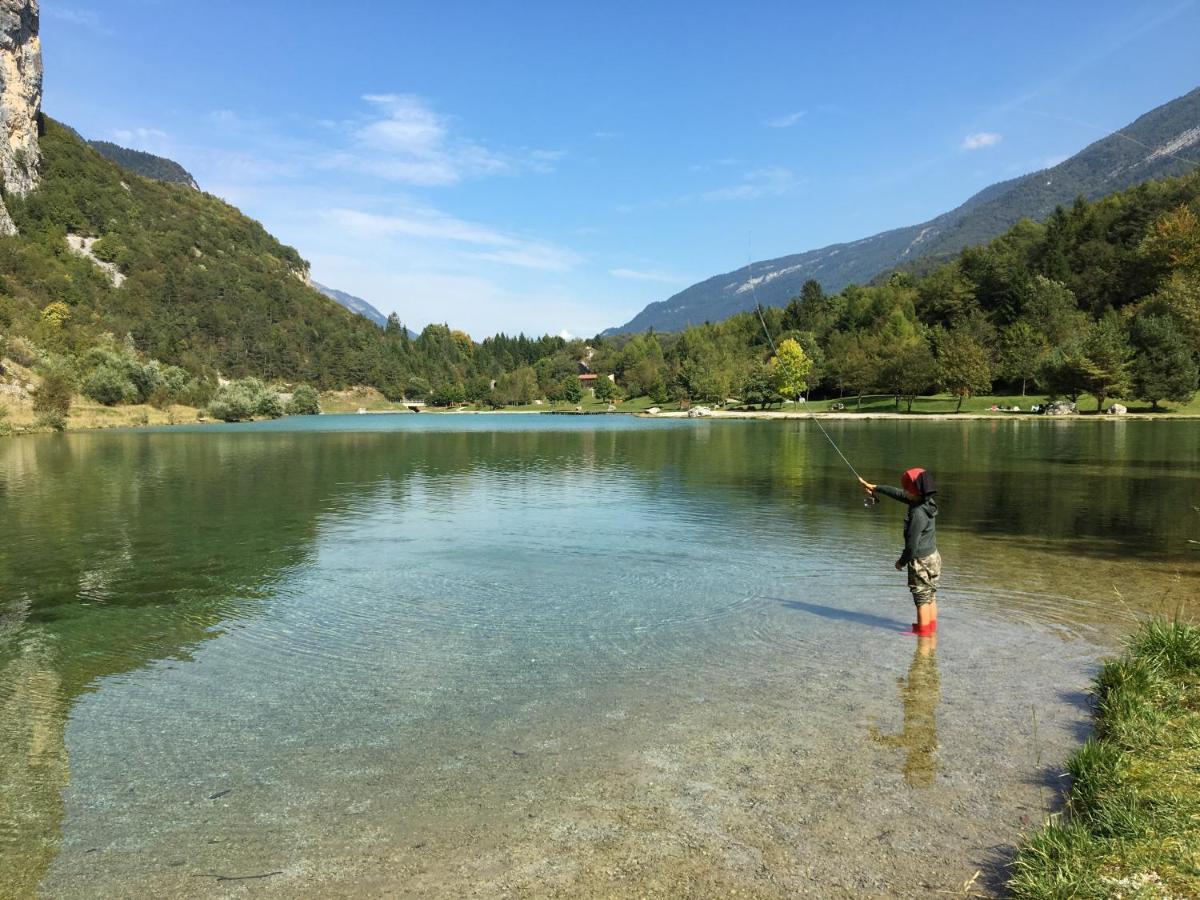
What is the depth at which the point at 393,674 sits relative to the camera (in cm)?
1132

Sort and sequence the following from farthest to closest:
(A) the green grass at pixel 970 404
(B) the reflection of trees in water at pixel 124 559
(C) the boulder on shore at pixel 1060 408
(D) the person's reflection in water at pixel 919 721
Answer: (A) the green grass at pixel 970 404 < (C) the boulder on shore at pixel 1060 408 < (B) the reflection of trees in water at pixel 124 559 < (D) the person's reflection in water at pixel 919 721

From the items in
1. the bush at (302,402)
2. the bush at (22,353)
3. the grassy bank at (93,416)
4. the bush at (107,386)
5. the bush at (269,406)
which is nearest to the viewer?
the grassy bank at (93,416)

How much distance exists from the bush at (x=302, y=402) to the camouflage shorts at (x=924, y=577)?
183165 millimetres

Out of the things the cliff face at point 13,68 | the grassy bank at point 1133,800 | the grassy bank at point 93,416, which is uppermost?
the cliff face at point 13,68

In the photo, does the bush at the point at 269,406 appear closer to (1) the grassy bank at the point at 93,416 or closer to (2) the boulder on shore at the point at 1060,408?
(1) the grassy bank at the point at 93,416

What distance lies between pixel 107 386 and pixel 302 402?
63.1 m

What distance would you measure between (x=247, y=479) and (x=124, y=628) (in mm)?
29387

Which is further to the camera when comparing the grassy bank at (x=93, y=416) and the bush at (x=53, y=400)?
the bush at (x=53, y=400)

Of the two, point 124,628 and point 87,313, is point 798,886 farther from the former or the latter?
point 87,313

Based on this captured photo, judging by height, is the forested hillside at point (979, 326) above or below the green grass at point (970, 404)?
above

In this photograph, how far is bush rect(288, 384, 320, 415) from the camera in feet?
595

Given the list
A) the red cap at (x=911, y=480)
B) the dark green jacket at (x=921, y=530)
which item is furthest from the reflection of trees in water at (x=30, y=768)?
the red cap at (x=911, y=480)

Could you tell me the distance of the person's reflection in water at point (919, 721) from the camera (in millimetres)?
7828

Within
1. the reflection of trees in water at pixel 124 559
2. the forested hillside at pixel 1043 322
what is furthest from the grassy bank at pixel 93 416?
the forested hillside at pixel 1043 322
